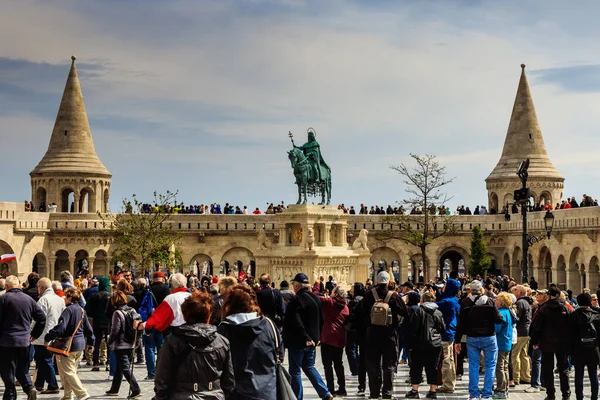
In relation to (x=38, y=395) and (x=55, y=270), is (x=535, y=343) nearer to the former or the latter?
(x=38, y=395)

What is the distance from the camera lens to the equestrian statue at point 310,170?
3409cm

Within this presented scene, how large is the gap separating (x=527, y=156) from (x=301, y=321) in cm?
4059

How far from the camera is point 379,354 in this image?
12.1 m

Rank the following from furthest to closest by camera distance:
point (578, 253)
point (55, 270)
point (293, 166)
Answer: point (55, 270), point (578, 253), point (293, 166)

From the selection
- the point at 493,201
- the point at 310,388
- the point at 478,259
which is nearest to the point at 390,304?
the point at 310,388

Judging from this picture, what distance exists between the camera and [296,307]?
1139cm

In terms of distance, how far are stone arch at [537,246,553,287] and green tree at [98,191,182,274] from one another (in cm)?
1806

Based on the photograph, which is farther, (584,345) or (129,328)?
(129,328)

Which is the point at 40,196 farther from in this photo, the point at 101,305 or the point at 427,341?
the point at 427,341

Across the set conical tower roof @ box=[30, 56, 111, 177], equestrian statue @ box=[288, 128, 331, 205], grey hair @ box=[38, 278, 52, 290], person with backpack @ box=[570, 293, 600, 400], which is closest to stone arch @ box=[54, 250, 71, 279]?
conical tower roof @ box=[30, 56, 111, 177]

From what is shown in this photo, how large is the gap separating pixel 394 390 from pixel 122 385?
4361 mm

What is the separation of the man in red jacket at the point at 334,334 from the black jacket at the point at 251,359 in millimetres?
4486

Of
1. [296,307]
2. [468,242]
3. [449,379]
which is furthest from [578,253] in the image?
[296,307]

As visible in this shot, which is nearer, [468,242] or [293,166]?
[293,166]
